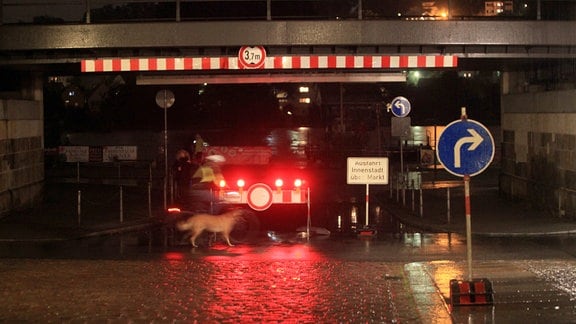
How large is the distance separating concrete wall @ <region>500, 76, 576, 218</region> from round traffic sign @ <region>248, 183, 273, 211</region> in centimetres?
732

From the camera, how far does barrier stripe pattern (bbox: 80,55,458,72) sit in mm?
18047

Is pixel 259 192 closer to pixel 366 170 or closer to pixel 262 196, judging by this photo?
pixel 262 196

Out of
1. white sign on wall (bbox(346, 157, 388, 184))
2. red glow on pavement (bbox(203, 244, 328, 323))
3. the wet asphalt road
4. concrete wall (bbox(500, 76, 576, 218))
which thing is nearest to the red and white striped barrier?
white sign on wall (bbox(346, 157, 388, 184))

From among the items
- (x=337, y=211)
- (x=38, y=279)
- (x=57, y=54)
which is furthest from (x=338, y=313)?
(x=337, y=211)

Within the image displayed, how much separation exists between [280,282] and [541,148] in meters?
12.2

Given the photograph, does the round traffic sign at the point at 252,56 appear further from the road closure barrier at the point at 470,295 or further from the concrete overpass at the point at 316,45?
the road closure barrier at the point at 470,295

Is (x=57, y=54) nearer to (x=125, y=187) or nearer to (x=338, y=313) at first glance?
(x=125, y=187)

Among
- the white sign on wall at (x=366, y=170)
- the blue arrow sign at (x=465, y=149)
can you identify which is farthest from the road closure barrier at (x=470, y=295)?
the white sign on wall at (x=366, y=170)

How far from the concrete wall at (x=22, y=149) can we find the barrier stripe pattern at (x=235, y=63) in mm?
3240

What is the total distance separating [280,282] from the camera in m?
11.2

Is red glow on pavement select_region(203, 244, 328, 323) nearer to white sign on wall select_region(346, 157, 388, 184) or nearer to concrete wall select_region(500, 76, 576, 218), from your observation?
white sign on wall select_region(346, 157, 388, 184)

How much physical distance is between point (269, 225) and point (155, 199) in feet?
23.4

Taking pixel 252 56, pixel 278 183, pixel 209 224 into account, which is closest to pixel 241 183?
pixel 278 183

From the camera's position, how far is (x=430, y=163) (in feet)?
128
